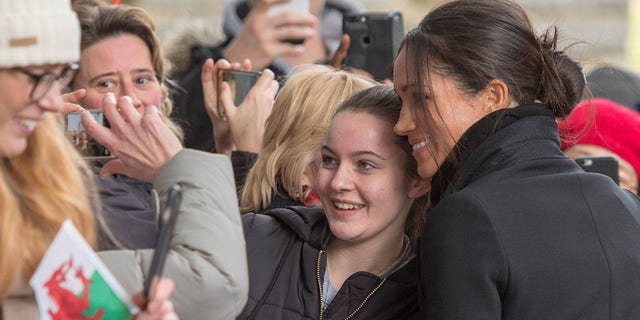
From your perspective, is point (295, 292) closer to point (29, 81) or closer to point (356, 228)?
point (356, 228)

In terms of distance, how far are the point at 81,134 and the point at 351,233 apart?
74 cm

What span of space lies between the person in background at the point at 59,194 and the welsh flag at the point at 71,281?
0.19 ft

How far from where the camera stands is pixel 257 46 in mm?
4734

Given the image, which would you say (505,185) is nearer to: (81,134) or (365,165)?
(365,165)

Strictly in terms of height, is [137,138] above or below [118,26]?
above

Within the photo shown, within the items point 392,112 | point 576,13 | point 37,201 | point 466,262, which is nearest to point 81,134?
point 37,201

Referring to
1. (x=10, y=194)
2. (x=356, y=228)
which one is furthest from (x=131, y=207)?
(x=356, y=228)

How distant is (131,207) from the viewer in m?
2.69

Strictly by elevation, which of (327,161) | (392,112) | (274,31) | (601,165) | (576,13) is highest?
(392,112)

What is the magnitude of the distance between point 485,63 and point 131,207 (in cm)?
92

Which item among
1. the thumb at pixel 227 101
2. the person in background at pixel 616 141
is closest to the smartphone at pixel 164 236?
the thumb at pixel 227 101

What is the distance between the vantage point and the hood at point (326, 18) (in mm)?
5645

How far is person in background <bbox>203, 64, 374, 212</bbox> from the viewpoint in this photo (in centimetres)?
368

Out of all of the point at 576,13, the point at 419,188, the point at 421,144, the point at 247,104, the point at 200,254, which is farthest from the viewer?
the point at 576,13
